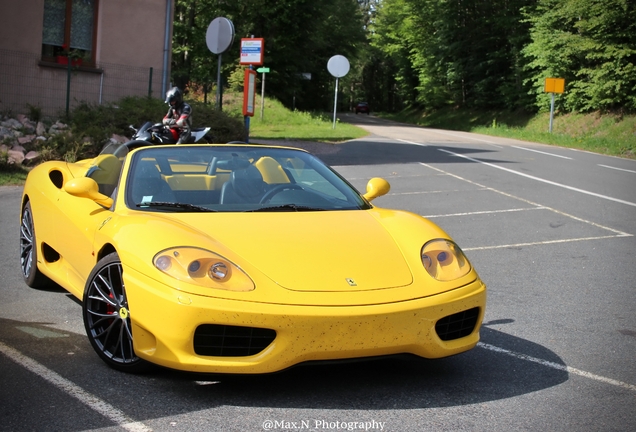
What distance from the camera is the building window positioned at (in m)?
18.1

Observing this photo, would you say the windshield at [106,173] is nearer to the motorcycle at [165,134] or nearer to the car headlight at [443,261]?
the car headlight at [443,261]

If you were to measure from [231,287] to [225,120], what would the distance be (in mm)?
15288

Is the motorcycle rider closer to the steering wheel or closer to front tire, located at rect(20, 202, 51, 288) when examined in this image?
front tire, located at rect(20, 202, 51, 288)

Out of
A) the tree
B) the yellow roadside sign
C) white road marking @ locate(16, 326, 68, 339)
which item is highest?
the tree

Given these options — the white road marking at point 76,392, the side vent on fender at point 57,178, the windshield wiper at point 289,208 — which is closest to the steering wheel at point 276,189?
the windshield wiper at point 289,208

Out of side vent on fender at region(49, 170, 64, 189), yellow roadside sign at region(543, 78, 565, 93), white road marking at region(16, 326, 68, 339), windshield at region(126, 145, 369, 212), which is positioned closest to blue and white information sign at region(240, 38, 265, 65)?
side vent on fender at region(49, 170, 64, 189)

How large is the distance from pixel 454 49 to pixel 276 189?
51573 mm

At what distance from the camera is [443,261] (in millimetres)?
4148

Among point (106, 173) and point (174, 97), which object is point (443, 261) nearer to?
point (106, 173)

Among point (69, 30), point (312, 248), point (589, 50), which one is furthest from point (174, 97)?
point (589, 50)

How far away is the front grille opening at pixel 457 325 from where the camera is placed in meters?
3.87

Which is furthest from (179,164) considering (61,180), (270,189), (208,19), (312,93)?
(312,93)

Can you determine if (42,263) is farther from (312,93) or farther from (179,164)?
(312,93)

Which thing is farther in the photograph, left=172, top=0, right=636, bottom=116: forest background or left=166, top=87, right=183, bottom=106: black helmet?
left=172, top=0, right=636, bottom=116: forest background
